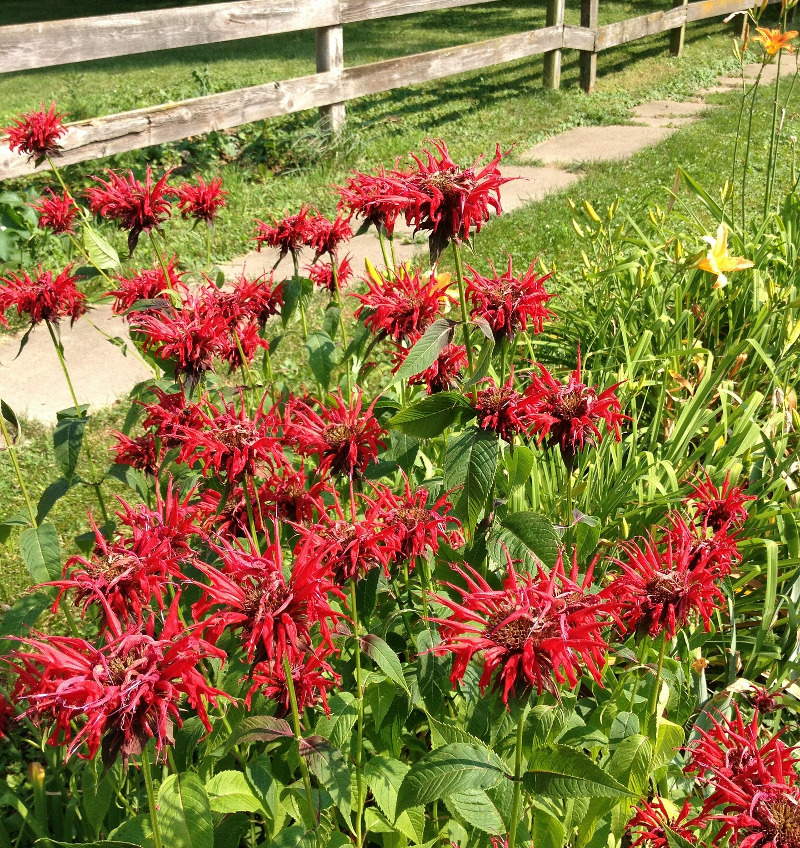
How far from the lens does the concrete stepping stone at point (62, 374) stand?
3916 mm

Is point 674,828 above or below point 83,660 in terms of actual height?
below

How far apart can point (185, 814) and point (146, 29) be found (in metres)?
5.32

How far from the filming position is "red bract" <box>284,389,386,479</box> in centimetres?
169

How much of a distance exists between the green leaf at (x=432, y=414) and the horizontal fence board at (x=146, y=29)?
424cm

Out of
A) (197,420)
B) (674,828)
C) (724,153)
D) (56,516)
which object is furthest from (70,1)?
(674,828)

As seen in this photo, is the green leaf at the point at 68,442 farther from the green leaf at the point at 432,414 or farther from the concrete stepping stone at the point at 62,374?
the concrete stepping stone at the point at 62,374

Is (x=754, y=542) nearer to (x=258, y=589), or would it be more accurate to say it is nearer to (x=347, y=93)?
(x=258, y=589)

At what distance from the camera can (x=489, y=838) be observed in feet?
5.26

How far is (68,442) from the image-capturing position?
1.91 m

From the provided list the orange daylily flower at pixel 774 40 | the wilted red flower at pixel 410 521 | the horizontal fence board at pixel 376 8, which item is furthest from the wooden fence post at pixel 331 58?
the wilted red flower at pixel 410 521

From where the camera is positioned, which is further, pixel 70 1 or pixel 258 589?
pixel 70 1

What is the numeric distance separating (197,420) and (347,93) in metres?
5.49

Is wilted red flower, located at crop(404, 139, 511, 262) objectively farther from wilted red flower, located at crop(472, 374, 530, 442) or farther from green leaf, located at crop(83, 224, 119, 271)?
green leaf, located at crop(83, 224, 119, 271)

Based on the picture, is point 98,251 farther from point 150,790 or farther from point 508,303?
point 150,790
